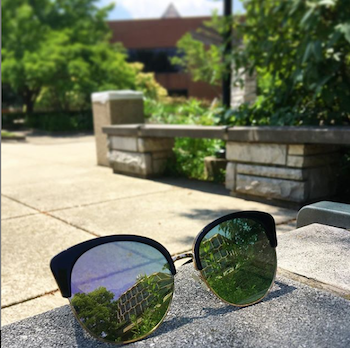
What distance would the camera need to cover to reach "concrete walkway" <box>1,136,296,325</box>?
9.57 ft

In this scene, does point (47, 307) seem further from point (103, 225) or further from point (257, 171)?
point (257, 171)

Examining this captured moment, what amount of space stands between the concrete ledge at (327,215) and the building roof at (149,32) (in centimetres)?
3251

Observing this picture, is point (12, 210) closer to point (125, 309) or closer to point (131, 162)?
point (131, 162)

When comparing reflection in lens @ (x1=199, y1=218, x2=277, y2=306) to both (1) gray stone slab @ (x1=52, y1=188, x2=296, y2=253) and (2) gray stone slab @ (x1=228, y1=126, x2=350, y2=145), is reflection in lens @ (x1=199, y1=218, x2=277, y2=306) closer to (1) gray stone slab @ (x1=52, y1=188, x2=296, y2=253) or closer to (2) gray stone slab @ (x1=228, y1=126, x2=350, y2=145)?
(1) gray stone slab @ (x1=52, y1=188, x2=296, y2=253)

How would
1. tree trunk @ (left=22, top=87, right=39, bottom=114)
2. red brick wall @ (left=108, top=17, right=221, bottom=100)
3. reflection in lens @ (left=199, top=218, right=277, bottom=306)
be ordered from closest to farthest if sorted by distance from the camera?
reflection in lens @ (left=199, top=218, right=277, bottom=306) < tree trunk @ (left=22, top=87, right=39, bottom=114) < red brick wall @ (left=108, top=17, right=221, bottom=100)

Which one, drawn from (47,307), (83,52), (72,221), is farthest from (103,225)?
(83,52)

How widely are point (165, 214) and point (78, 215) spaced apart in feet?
2.92

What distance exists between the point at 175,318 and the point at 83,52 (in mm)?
20319

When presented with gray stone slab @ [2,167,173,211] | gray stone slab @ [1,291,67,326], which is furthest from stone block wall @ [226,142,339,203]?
gray stone slab @ [1,291,67,326]

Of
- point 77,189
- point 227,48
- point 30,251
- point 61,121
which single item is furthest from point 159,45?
point 30,251

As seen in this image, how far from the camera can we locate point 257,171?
4.75 meters

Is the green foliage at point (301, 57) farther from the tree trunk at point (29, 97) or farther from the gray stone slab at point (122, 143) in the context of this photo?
the tree trunk at point (29, 97)

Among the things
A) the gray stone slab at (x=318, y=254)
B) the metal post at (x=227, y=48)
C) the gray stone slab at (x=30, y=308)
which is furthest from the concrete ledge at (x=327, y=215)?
the metal post at (x=227, y=48)

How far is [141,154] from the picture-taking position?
6402 mm
